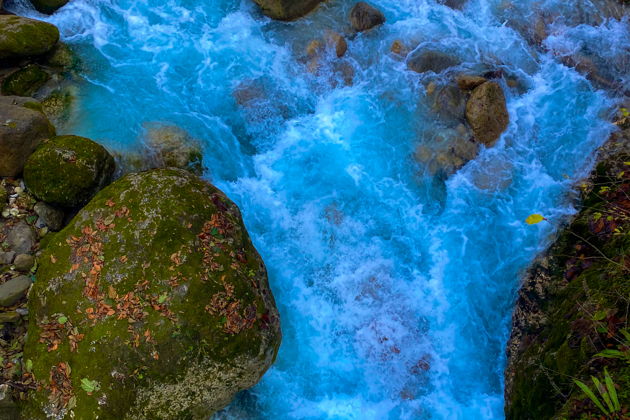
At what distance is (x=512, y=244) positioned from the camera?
10250 mm

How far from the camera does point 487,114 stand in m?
11.4

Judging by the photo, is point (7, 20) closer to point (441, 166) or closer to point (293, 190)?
point (293, 190)

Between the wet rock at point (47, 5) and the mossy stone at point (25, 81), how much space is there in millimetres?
2892

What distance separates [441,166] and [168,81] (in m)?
8.52

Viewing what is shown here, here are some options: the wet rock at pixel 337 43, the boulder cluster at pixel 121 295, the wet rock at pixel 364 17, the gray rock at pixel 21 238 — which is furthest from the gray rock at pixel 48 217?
the wet rock at pixel 364 17

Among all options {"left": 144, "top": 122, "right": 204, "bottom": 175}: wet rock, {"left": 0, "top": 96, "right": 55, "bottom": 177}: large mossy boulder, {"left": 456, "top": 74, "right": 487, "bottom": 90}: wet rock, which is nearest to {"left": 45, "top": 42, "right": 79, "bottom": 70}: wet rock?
{"left": 0, "top": 96, "right": 55, "bottom": 177}: large mossy boulder

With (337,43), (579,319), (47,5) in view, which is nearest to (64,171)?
(47,5)

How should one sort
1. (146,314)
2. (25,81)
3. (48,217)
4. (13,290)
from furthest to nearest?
(25,81) < (48,217) < (13,290) < (146,314)

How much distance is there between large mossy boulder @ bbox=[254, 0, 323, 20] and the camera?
44.4ft

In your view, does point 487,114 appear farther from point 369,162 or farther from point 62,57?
point 62,57

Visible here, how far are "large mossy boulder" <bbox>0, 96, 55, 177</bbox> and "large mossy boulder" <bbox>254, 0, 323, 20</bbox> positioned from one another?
781 cm

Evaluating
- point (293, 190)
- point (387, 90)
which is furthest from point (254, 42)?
point (293, 190)

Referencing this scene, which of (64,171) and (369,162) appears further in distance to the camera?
(369,162)

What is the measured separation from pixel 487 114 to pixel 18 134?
11.7 m
